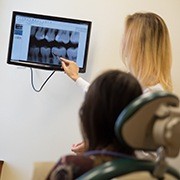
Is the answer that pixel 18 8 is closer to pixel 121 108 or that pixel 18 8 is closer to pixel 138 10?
pixel 138 10

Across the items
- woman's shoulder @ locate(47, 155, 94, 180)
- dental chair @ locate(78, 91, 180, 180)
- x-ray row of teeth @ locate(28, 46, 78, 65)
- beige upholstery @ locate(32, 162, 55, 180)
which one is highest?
x-ray row of teeth @ locate(28, 46, 78, 65)

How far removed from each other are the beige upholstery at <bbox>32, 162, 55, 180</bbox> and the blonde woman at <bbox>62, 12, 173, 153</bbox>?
2.59ft

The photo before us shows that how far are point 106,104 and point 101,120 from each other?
0.05m

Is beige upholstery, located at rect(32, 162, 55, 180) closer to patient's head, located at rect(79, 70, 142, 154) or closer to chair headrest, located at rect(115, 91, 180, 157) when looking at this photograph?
patient's head, located at rect(79, 70, 142, 154)

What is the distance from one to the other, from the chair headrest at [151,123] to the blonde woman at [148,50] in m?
1.04

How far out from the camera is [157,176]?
1.09m

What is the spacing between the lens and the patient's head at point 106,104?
1173 mm

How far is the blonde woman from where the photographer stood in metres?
2.15

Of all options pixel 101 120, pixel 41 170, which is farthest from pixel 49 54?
pixel 101 120

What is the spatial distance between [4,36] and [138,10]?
0.93m

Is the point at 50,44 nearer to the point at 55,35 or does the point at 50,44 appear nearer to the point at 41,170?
the point at 55,35

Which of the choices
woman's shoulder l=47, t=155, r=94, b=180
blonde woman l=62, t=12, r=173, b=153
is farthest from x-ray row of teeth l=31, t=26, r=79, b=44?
woman's shoulder l=47, t=155, r=94, b=180

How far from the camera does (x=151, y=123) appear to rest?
1.10 meters

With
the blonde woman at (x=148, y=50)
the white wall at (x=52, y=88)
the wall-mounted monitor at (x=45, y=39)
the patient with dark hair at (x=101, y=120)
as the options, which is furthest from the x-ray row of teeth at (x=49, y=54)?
the patient with dark hair at (x=101, y=120)
